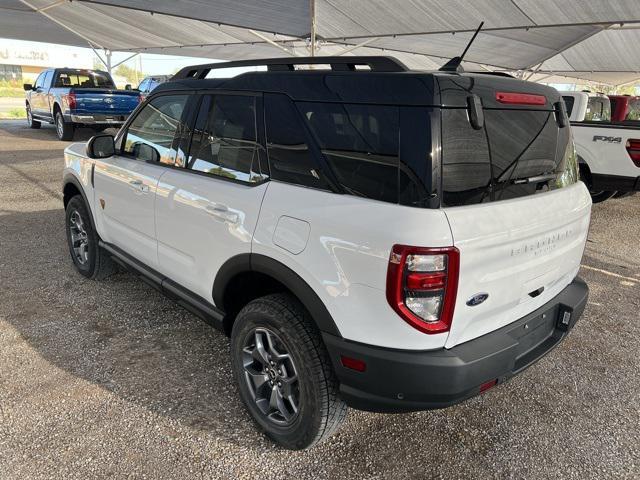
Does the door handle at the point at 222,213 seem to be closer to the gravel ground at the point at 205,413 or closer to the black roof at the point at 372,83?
the black roof at the point at 372,83

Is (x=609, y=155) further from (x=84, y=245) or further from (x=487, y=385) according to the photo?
(x=84, y=245)

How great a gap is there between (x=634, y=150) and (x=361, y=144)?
6.18 meters

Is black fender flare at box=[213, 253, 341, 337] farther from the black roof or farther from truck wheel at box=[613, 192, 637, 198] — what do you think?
truck wheel at box=[613, 192, 637, 198]

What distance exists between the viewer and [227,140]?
2.63 m

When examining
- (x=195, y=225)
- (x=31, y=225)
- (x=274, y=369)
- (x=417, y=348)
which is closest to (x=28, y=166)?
(x=31, y=225)

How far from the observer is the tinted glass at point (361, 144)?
189 centimetres

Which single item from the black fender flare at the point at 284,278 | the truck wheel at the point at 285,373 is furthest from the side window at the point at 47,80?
the truck wheel at the point at 285,373

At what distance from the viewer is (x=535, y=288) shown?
2.22 metres

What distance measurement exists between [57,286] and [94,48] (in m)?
22.5

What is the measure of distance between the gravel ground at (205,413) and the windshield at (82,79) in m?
12.3

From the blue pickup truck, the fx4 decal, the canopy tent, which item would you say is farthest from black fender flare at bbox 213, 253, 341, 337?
the blue pickup truck

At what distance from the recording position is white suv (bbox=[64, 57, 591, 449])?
1.83m

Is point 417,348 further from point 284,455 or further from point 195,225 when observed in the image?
point 195,225

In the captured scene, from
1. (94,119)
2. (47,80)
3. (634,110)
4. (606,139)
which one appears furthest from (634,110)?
(47,80)
